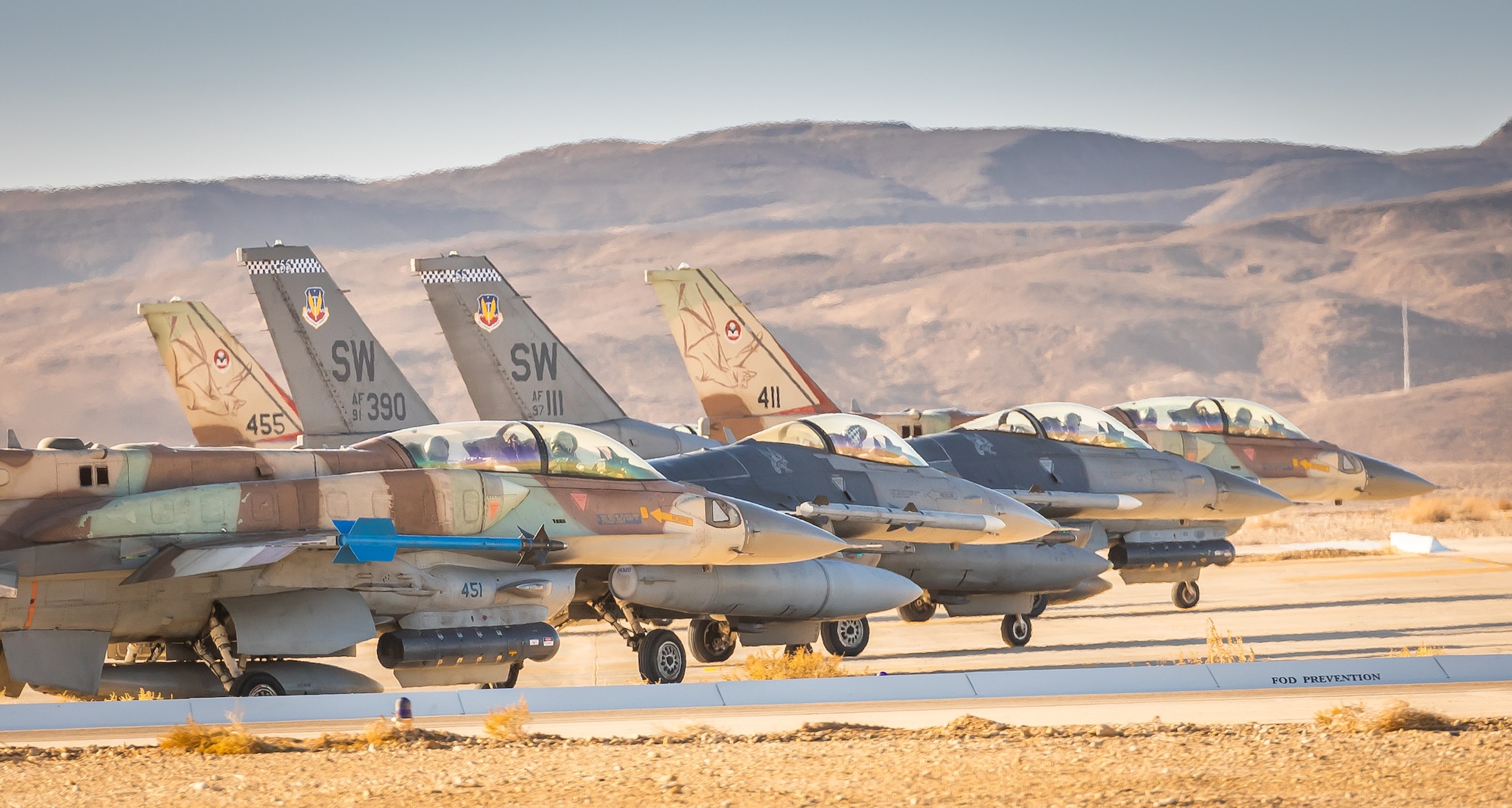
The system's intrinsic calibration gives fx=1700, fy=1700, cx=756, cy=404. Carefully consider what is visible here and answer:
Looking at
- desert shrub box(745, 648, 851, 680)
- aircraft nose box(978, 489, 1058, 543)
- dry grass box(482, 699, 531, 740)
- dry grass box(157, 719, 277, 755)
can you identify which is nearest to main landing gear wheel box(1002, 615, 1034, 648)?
aircraft nose box(978, 489, 1058, 543)

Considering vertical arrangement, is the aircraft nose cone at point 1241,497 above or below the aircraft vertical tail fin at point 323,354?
below

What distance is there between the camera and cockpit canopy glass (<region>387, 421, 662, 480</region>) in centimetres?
1446

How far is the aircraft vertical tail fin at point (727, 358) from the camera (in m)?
26.3

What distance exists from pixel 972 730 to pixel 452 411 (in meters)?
98.3

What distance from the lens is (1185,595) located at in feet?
75.7

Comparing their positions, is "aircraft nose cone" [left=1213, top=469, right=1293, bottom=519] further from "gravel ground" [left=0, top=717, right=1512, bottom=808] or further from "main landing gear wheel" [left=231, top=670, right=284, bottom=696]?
"main landing gear wheel" [left=231, top=670, right=284, bottom=696]

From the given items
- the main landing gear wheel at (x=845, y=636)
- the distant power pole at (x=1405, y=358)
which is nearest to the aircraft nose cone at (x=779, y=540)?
the main landing gear wheel at (x=845, y=636)

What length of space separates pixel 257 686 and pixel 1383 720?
7.92 metres

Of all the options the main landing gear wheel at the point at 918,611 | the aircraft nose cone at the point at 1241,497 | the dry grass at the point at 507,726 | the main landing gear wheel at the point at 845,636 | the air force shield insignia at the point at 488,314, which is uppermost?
the air force shield insignia at the point at 488,314

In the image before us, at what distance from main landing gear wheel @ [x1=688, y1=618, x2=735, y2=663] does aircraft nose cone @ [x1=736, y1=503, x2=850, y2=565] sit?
1.52 metres

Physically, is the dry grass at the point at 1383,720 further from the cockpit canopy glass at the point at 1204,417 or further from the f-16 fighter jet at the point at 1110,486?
the cockpit canopy glass at the point at 1204,417

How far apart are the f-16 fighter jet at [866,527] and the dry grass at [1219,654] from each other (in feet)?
8.66

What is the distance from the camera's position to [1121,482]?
70.1 ft

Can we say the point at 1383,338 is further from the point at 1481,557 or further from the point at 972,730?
the point at 972,730
